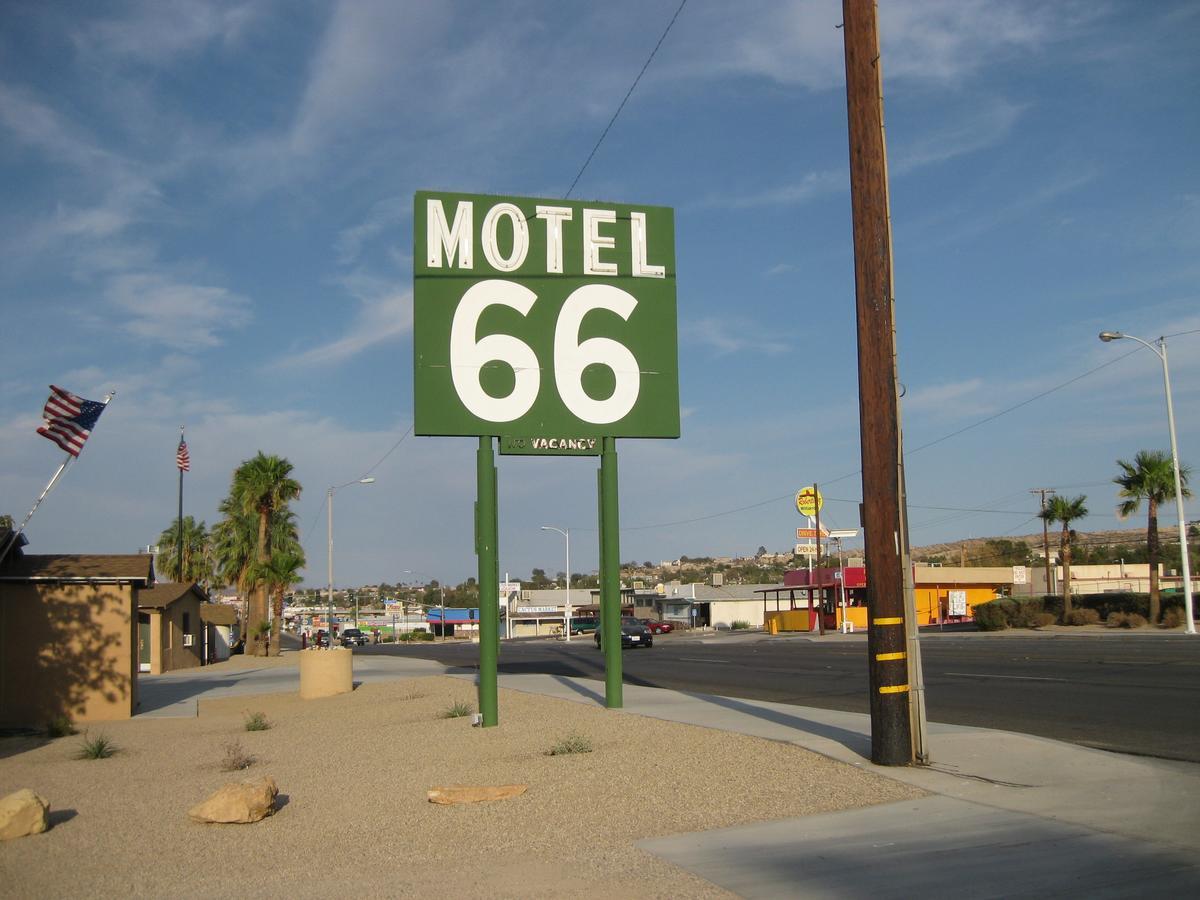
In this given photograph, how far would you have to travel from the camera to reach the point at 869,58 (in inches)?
407

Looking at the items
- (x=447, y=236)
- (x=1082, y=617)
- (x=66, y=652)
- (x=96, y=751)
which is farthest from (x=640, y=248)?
(x=1082, y=617)

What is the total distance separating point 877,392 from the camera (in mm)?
9906

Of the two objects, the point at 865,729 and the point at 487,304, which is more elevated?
the point at 487,304

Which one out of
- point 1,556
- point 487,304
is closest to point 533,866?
point 487,304

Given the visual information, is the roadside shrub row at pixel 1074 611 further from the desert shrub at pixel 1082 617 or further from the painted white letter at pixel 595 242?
the painted white letter at pixel 595 242

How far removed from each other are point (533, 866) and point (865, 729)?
618cm

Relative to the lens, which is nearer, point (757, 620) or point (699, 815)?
point (699, 815)

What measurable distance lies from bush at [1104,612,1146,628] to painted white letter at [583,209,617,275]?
37535 mm

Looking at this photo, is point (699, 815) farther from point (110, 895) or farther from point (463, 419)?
point (463, 419)

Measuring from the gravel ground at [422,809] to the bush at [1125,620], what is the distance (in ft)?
120

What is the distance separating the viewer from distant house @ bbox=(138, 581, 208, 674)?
130ft

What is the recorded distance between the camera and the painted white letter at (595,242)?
15594 millimetres

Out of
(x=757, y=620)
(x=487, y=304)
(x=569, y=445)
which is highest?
(x=487, y=304)

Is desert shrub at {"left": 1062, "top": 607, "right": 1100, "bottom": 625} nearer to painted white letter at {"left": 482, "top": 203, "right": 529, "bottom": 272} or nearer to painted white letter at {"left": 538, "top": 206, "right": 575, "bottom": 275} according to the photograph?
painted white letter at {"left": 538, "top": 206, "right": 575, "bottom": 275}
